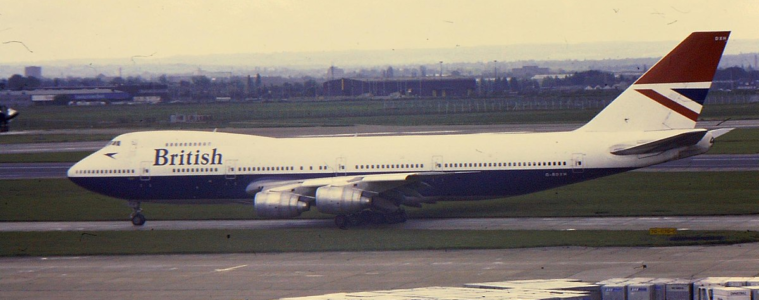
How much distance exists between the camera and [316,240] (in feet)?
119

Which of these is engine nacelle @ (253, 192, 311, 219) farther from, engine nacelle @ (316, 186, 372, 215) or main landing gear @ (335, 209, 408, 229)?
main landing gear @ (335, 209, 408, 229)

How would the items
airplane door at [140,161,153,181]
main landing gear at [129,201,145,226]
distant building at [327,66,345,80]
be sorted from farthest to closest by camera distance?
distant building at [327,66,345,80] < airplane door at [140,161,153,181] < main landing gear at [129,201,145,226]

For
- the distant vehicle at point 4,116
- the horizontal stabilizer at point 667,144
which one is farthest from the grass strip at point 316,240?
the distant vehicle at point 4,116

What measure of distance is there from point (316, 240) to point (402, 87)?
186 feet

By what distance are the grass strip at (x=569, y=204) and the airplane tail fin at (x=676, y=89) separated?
3.64 m

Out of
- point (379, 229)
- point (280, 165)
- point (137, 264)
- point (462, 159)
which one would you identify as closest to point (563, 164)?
point (462, 159)

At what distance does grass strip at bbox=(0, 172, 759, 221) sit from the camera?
4172 centimetres

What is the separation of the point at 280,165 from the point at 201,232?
187 inches

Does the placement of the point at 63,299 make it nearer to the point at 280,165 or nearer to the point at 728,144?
the point at 280,165

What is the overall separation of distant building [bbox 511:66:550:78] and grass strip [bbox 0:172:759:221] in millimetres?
44464

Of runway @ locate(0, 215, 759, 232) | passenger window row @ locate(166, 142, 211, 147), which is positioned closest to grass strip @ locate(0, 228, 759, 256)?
runway @ locate(0, 215, 759, 232)

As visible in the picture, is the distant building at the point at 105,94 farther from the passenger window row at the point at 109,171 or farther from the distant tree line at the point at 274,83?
the passenger window row at the point at 109,171

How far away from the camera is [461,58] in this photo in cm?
8512

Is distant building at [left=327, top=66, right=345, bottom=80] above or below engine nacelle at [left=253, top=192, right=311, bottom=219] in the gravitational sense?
above
